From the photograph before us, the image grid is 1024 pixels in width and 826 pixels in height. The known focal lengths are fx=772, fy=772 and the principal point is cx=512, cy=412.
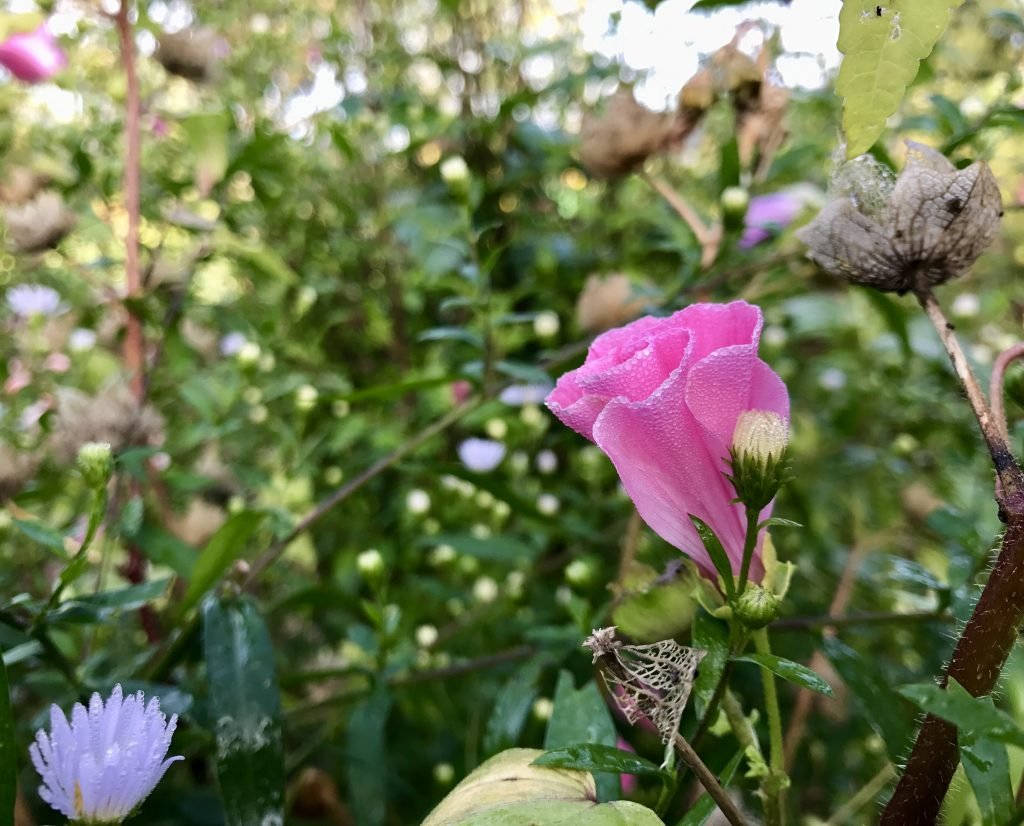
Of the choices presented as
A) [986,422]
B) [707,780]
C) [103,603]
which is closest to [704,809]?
[707,780]

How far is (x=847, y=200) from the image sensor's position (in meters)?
0.29

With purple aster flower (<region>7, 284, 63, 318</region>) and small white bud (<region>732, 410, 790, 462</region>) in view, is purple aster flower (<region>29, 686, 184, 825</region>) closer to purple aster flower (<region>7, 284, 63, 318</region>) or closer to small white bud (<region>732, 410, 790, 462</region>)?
small white bud (<region>732, 410, 790, 462</region>)

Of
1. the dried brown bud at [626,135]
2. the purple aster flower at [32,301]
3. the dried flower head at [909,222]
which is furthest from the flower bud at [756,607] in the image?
the purple aster flower at [32,301]

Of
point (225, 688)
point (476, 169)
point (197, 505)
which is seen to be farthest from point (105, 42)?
point (225, 688)

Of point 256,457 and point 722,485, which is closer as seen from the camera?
point 722,485

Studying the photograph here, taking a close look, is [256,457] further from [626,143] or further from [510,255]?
[626,143]

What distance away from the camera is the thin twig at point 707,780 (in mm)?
212

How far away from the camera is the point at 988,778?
0.70 feet

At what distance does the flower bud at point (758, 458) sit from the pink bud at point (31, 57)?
2.52 feet

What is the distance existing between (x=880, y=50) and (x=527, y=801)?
25 cm

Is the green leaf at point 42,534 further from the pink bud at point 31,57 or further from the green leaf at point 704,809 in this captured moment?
the pink bud at point 31,57

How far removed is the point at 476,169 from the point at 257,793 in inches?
28.9

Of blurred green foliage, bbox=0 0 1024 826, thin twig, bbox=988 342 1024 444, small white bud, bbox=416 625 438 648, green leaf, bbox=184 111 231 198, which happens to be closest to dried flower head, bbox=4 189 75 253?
blurred green foliage, bbox=0 0 1024 826

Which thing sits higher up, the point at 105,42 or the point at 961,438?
the point at 105,42
